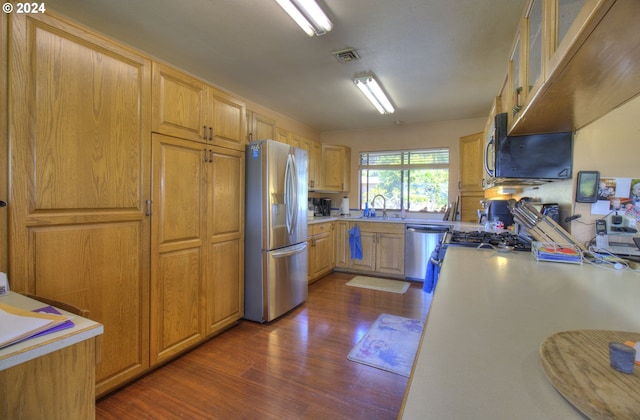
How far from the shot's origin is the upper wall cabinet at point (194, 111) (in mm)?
1915

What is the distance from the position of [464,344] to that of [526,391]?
0.51 feet

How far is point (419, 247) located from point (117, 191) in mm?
3549

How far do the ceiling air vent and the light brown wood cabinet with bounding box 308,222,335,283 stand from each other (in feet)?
6.65

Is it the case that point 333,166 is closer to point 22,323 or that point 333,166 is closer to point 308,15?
point 308,15

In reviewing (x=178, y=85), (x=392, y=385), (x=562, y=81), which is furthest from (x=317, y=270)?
(x=562, y=81)

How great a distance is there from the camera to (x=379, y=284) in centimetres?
396

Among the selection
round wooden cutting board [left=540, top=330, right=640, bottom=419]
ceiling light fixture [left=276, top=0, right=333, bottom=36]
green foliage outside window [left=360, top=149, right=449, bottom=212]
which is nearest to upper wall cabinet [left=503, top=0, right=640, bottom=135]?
round wooden cutting board [left=540, top=330, right=640, bottom=419]

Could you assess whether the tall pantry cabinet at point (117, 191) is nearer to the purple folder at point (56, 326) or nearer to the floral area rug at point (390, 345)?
the purple folder at point (56, 326)

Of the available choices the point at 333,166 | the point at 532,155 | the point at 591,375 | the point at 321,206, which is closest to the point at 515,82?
the point at 532,155

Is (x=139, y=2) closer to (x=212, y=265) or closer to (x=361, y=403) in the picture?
(x=212, y=265)

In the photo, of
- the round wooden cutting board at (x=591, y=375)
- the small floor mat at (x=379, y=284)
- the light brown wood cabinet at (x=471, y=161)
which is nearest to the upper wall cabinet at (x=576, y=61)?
the round wooden cutting board at (x=591, y=375)

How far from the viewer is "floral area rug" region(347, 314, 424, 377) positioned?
2053 millimetres

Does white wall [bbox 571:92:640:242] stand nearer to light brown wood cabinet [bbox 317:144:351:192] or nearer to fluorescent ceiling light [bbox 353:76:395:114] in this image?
fluorescent ceiling light [bbox 353:76:395:114]

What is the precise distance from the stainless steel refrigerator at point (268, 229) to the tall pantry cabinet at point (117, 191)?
10.9 inches
